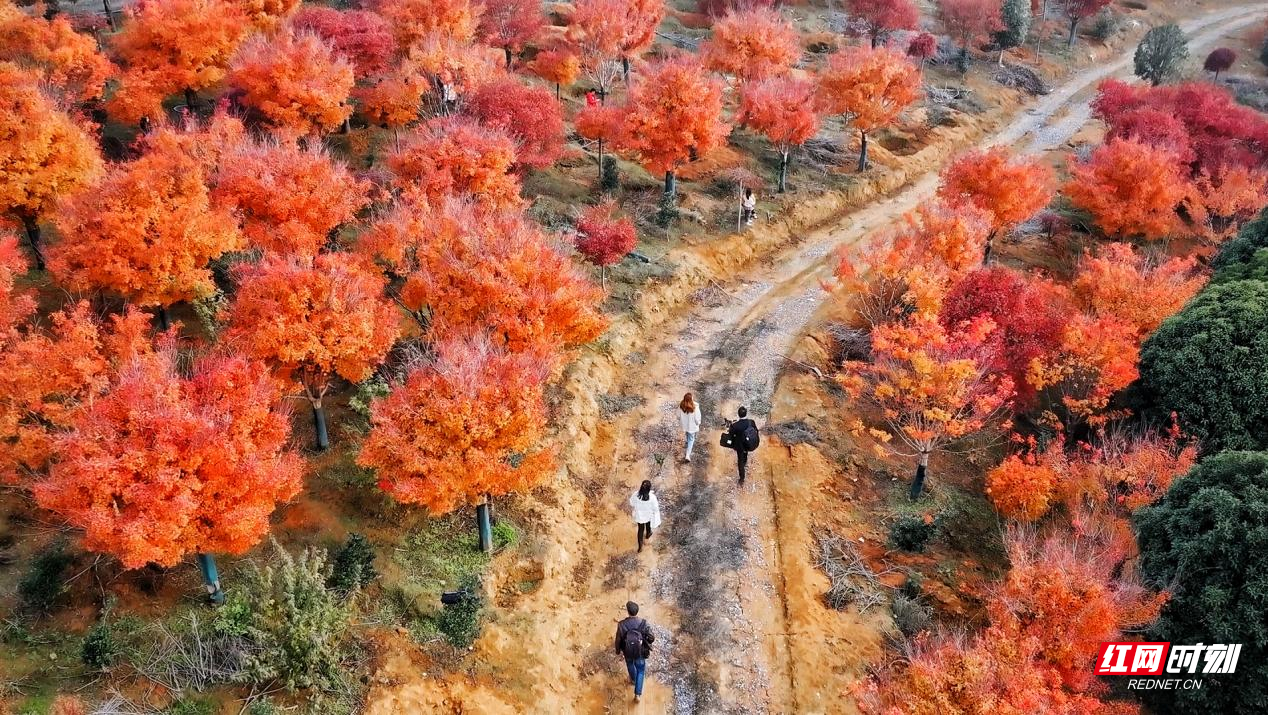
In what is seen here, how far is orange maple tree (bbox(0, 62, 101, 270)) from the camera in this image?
27750mm

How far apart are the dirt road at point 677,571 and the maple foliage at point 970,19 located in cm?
4712

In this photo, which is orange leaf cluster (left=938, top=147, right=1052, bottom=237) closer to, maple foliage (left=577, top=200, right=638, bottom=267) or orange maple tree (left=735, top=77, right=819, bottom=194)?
orange maple tree (left=735, top=77, right=819, bottom=194)

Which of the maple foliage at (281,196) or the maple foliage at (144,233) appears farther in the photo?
the maple foliage at (281,196)

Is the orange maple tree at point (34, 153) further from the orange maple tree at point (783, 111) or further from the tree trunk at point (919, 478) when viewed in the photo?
the orange maple tree at point (783, 111)

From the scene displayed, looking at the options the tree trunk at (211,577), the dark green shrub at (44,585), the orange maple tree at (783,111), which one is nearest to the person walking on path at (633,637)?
the tree trunk at (211,577)

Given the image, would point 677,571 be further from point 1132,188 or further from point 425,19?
point 425,19

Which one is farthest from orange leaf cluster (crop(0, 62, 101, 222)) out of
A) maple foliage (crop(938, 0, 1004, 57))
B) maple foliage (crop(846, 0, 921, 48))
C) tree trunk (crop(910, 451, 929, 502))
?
maple foliage (crop(938, 0, 1004, 57))

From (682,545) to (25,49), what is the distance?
40.3 metres

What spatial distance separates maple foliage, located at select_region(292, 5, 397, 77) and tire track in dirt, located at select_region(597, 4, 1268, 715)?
2277cm

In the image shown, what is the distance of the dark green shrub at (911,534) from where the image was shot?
80.8 feet

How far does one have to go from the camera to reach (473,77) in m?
41.0

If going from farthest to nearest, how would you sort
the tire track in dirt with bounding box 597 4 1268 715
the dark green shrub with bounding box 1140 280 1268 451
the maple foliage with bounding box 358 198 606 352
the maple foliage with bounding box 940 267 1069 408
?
1. the maple foliage with bounding box 940 267 1069 408
2. the dark green shrub with bounding box 1140 280 1268 451
3. the maple foliage with bounding box 358 198 606 352
4. the tire track in dirt with bounding box 597 4 1268 715

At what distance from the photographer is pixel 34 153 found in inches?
1105

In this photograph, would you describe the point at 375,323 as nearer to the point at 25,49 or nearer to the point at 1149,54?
the point at 25,49
